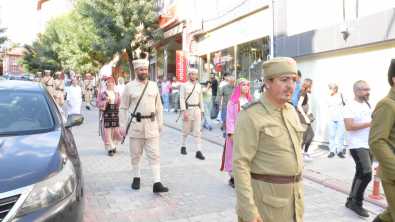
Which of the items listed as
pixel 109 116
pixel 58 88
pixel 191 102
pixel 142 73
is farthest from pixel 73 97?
pixel 142 73

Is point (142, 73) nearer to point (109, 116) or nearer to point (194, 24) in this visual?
point (109, 116)

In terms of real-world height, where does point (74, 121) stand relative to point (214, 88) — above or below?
below

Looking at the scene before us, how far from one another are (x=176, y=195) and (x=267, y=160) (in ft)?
10.4

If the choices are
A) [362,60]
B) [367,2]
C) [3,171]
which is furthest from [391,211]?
[367,2]

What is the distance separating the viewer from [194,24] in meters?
17.2

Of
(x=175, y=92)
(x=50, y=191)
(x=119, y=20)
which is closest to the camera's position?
(x=50, y=191)

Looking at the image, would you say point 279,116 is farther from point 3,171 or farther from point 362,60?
point 362,60

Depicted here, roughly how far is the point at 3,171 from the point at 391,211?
3.12 meters

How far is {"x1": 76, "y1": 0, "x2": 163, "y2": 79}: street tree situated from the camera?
20484 millimetres

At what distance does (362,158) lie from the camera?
441cm

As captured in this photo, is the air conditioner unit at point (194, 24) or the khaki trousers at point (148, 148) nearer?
the khaki trousers at point (148, 148)

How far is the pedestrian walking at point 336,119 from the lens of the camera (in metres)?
8.01

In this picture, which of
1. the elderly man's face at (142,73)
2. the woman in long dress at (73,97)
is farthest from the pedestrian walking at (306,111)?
the woman in long dress at (73,97)

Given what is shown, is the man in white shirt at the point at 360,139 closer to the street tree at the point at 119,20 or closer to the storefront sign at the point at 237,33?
the storefront sign at the point at 237,33
